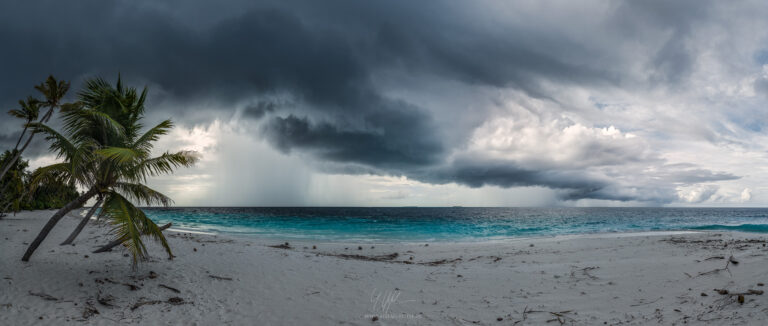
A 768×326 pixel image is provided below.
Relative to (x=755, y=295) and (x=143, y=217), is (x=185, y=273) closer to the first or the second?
(x=143, y=217)

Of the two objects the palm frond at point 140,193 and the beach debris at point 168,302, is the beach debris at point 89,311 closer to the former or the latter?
the beach debris at point 168,302

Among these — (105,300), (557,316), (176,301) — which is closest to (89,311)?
(105,300)

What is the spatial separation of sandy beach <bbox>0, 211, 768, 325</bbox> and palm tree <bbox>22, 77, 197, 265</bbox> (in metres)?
1.01

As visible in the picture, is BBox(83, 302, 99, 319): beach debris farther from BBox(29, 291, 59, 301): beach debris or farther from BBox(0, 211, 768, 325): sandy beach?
BBox(29, 291, 59, 301): beach debris

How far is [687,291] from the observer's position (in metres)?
6.88

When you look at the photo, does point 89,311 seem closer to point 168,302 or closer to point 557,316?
point 168,302

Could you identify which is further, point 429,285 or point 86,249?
point 86,249

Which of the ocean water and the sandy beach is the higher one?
the sandy beach

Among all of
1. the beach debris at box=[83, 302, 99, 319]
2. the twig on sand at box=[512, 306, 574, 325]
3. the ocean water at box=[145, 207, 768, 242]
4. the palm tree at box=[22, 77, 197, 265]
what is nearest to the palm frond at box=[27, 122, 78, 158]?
the palm tree at box=[22, 77, 197, 265]

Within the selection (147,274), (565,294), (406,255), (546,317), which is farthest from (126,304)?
(406,255)

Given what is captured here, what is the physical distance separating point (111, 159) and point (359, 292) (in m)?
6.80

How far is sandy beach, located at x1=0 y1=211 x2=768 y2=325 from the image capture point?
6016mm

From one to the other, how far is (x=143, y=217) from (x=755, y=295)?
1265cm

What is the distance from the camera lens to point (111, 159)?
7.65 metres
